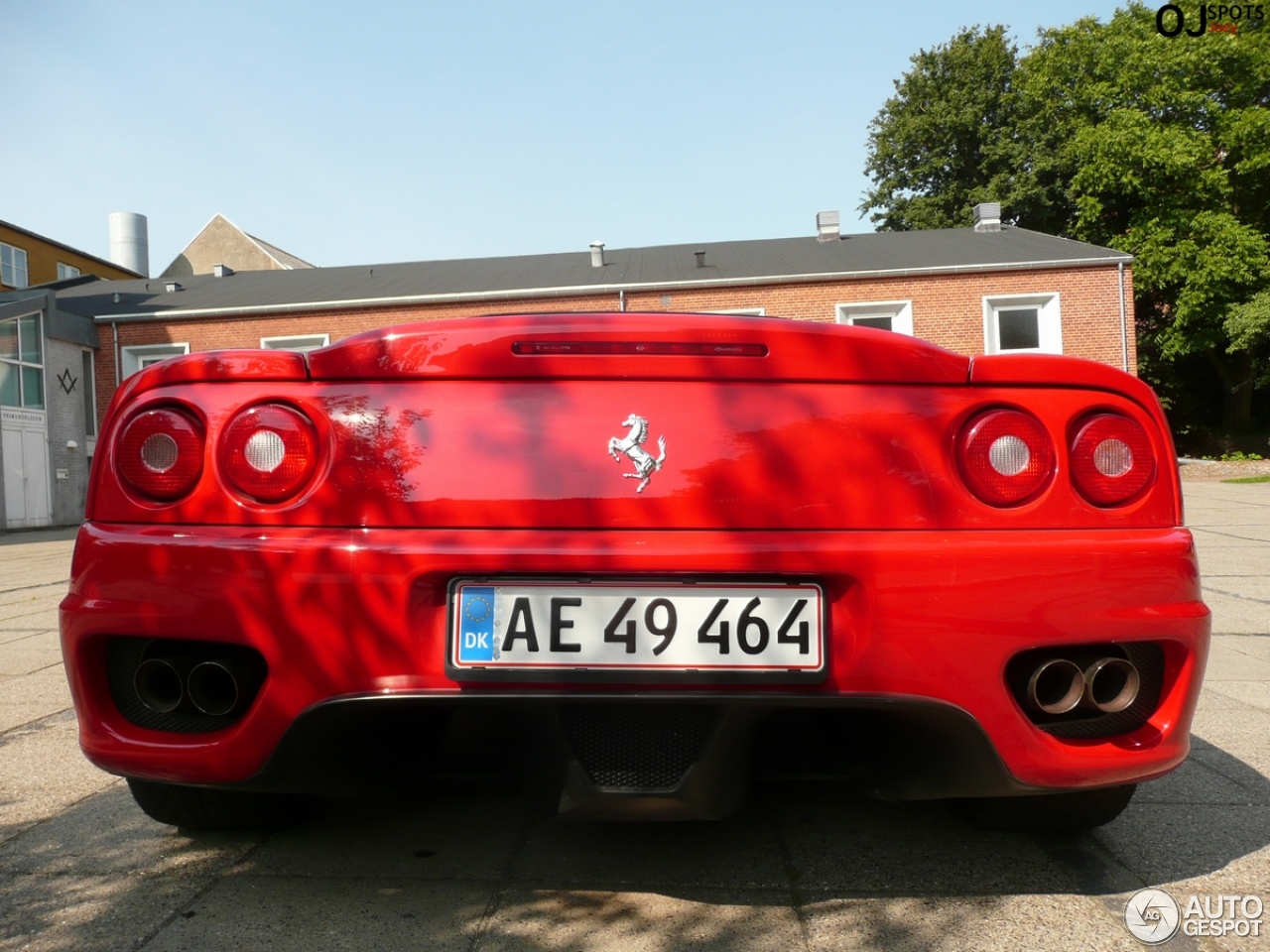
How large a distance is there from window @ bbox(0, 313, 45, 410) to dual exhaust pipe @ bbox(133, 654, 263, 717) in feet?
73.8

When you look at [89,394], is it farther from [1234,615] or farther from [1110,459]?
[1110,459]

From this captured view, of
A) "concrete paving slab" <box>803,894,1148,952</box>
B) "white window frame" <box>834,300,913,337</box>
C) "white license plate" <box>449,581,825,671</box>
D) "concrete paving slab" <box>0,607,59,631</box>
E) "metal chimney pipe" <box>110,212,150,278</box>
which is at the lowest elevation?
"concrete paving slab" <box>0,607,59,631</box>

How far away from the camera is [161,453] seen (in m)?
1.83

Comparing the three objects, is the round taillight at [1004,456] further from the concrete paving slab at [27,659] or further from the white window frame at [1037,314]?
the white window frame at [1037,314]

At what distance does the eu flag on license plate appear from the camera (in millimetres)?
1634

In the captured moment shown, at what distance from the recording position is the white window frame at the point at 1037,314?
23.5 metres

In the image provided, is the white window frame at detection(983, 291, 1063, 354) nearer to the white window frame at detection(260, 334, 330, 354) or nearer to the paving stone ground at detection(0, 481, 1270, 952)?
the white window frame at detection(260, 334, 330, 354)

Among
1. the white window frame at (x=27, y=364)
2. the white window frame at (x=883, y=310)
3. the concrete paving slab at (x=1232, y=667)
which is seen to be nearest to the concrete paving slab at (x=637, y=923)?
the concrete paving slab at (x=1232, y=667)

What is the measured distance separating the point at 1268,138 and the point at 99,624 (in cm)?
3511

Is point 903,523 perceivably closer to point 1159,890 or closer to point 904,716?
point 904,716

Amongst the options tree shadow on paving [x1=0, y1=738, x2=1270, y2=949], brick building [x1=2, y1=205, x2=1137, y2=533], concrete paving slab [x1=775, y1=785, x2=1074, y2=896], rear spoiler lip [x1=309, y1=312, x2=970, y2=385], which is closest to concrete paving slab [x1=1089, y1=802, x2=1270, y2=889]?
tree shadow on paving [x1=0, y1=738, x2=1270, y2=949]

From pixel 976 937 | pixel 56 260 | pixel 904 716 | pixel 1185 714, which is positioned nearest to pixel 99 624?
pixel 904 716

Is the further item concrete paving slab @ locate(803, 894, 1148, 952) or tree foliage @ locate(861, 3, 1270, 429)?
tree foliage @ locate(861, 3, 1270, 429)

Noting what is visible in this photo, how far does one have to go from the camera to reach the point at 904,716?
1659 mm
